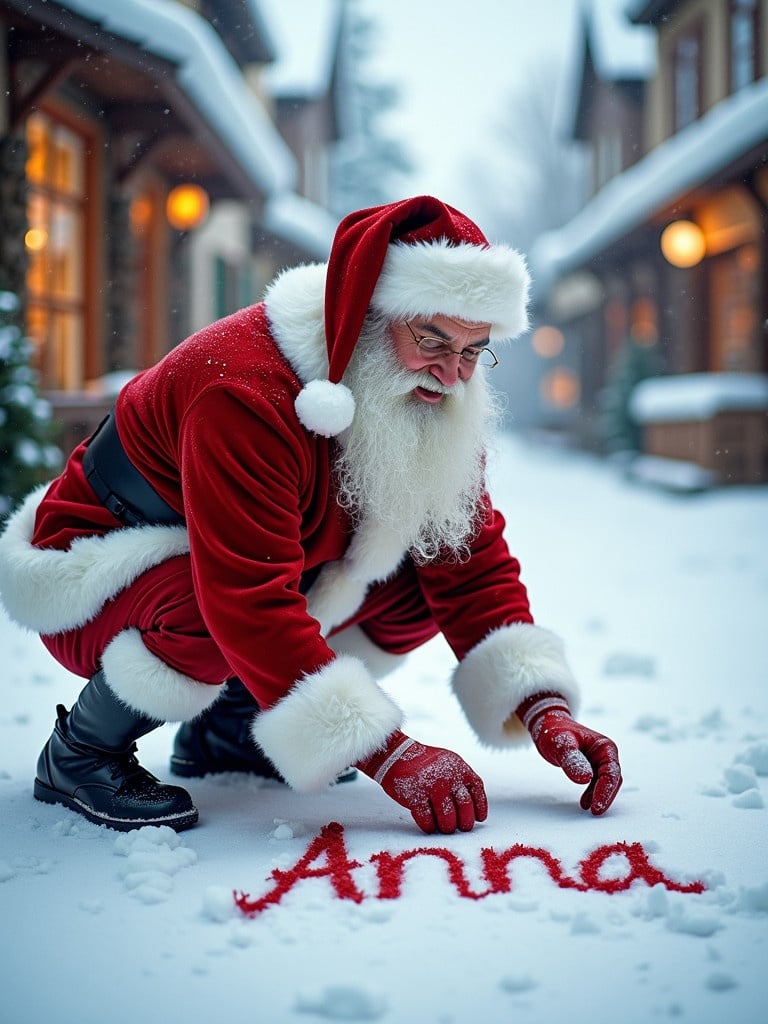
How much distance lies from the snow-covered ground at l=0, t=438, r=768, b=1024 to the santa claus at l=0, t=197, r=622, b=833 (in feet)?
0.49

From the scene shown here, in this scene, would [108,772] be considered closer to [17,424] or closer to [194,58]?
[17,424]

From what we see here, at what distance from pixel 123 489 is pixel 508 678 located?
962 millimetres

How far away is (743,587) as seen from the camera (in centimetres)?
575

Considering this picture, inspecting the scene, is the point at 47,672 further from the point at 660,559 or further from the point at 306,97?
the point at 306,97

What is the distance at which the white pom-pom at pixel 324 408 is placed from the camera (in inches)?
83.0

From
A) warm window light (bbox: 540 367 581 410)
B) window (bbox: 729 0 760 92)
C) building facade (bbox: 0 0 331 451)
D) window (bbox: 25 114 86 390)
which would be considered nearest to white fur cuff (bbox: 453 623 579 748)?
building facade (bbox: 0 0 331 451)

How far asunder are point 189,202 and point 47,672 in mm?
5608

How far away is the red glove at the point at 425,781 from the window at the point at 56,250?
4673 millimetres

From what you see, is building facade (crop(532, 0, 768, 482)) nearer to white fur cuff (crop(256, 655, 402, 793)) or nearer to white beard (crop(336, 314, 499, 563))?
white beard (crop(336, 314, 499, 563))

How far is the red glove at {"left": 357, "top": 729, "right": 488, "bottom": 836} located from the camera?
2053 mm

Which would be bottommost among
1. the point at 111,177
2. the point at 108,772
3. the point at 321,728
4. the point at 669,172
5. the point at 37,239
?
the point at 108,772

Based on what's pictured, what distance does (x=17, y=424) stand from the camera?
4.73m

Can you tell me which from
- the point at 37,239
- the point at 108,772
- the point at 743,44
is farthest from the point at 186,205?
the point at 108,772

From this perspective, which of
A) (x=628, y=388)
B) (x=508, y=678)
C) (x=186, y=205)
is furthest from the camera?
(x=628, y=388)
